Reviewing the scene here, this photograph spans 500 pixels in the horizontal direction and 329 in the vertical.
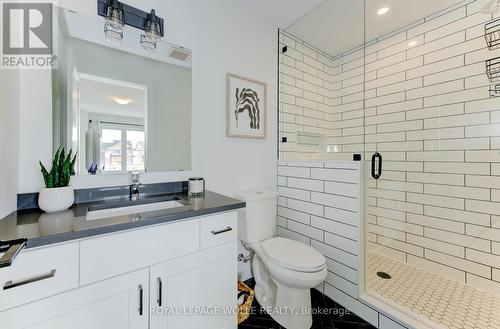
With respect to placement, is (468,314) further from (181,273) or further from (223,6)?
(223,6)

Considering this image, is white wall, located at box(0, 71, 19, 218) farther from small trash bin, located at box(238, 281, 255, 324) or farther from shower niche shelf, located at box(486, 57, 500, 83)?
shower niche shelf, located at box(486, 57, 500, 83)

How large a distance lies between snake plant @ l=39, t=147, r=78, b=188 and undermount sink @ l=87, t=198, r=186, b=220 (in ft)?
0.62

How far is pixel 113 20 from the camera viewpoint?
1239 millimetres

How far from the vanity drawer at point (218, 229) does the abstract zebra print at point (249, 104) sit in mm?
958

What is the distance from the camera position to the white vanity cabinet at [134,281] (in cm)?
67

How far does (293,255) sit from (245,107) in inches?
49.1

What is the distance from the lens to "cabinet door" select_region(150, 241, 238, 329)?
0.93 metres

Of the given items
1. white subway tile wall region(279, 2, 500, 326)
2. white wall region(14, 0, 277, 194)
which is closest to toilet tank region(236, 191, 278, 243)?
white wall region(14, 0, 277, 194)

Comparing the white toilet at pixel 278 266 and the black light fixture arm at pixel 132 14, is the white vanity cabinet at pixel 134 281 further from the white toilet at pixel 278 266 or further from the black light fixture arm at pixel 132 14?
the black light fixture arm at pixel 132 14

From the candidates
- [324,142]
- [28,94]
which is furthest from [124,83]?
[324,142]

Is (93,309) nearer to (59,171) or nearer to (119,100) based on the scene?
(59,171)

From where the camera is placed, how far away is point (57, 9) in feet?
3.75

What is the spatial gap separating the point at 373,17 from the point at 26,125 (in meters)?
2.64

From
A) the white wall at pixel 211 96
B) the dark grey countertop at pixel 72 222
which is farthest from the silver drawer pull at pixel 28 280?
the white wall at pixel 211 96
